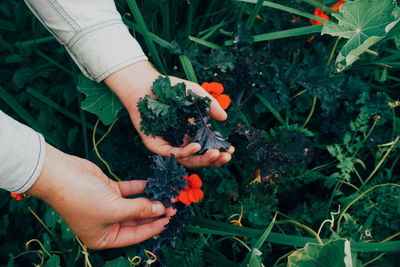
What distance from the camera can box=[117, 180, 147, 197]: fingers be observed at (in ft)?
4.70

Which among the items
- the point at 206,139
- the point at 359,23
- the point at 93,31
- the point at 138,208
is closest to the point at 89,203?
the point at 138,208

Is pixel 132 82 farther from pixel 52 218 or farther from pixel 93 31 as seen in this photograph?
pixel 52 218

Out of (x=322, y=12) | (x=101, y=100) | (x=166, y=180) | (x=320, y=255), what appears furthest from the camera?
(x=322, y=12)

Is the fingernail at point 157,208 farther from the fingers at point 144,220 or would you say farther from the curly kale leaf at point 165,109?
the curly kale leaf at point 165,109

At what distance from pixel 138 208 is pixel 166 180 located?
5.6 inches

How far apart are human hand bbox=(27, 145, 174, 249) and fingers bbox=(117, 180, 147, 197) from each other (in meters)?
0.08

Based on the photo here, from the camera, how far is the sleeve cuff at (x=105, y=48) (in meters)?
1.50

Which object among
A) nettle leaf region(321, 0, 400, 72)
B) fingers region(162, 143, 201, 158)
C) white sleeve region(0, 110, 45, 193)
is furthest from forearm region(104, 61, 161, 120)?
nettle leaf region(321, 0, 400, 72)

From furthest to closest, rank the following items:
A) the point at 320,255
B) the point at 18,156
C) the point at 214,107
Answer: the point at 214,107 < the point at 18,156 < the point at 320,255

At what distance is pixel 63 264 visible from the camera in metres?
1.70

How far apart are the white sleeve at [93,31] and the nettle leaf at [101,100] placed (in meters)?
0.08

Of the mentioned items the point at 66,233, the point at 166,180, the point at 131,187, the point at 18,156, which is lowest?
the point at 66,233

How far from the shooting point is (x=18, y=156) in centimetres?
119

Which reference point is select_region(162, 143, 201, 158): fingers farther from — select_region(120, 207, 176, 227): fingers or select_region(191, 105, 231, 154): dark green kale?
select_region(120, 207, 176, 227): fingers
